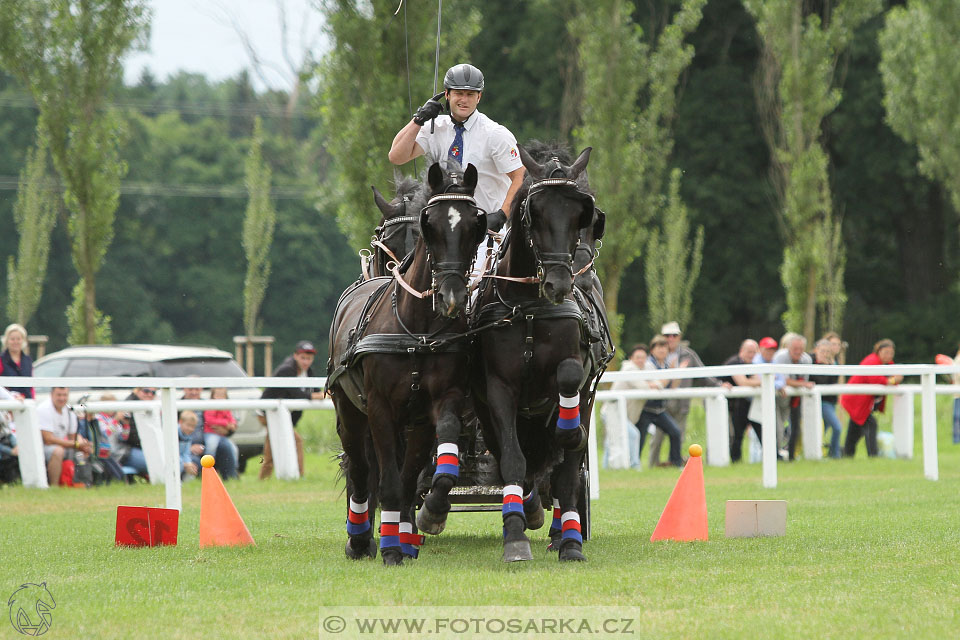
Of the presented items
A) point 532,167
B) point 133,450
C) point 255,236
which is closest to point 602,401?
point 133,450

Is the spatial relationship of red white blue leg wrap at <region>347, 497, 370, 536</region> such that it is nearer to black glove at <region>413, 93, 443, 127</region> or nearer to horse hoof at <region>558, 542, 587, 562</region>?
horse hoof at <region>558, 542, 587, 562</region>

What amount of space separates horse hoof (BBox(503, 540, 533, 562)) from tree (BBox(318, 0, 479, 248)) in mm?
13233

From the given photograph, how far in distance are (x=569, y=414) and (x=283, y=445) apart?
949cm

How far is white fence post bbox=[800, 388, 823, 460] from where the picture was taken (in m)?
18.2

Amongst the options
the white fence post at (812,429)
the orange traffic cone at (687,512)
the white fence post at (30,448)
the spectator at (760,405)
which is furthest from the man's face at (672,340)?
the orange traffic cone at (687,512)

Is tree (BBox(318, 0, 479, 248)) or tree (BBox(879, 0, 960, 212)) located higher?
tree (BBox(879, 0, 960, 212))

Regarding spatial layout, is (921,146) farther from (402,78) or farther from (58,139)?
(58,139)

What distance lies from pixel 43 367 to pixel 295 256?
41.0 meters

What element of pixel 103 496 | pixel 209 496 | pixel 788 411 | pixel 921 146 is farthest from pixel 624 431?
pixel 921 146

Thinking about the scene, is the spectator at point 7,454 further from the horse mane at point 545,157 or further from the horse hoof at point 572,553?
the horse hoof at point 572,553

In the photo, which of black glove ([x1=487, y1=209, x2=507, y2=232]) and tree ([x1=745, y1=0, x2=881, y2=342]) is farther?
tree ([x1=745, y1=0, x2=881, y2=342])

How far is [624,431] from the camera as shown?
55.0ft

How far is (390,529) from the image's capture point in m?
7.23

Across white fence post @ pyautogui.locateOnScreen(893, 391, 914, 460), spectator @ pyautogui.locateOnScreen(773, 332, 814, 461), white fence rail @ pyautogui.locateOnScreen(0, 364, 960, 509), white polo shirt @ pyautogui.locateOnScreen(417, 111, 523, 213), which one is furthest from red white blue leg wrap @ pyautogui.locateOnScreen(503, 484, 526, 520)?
white fence post @ pyautogui.locateOnScreen(893, 391, 914, 460)
